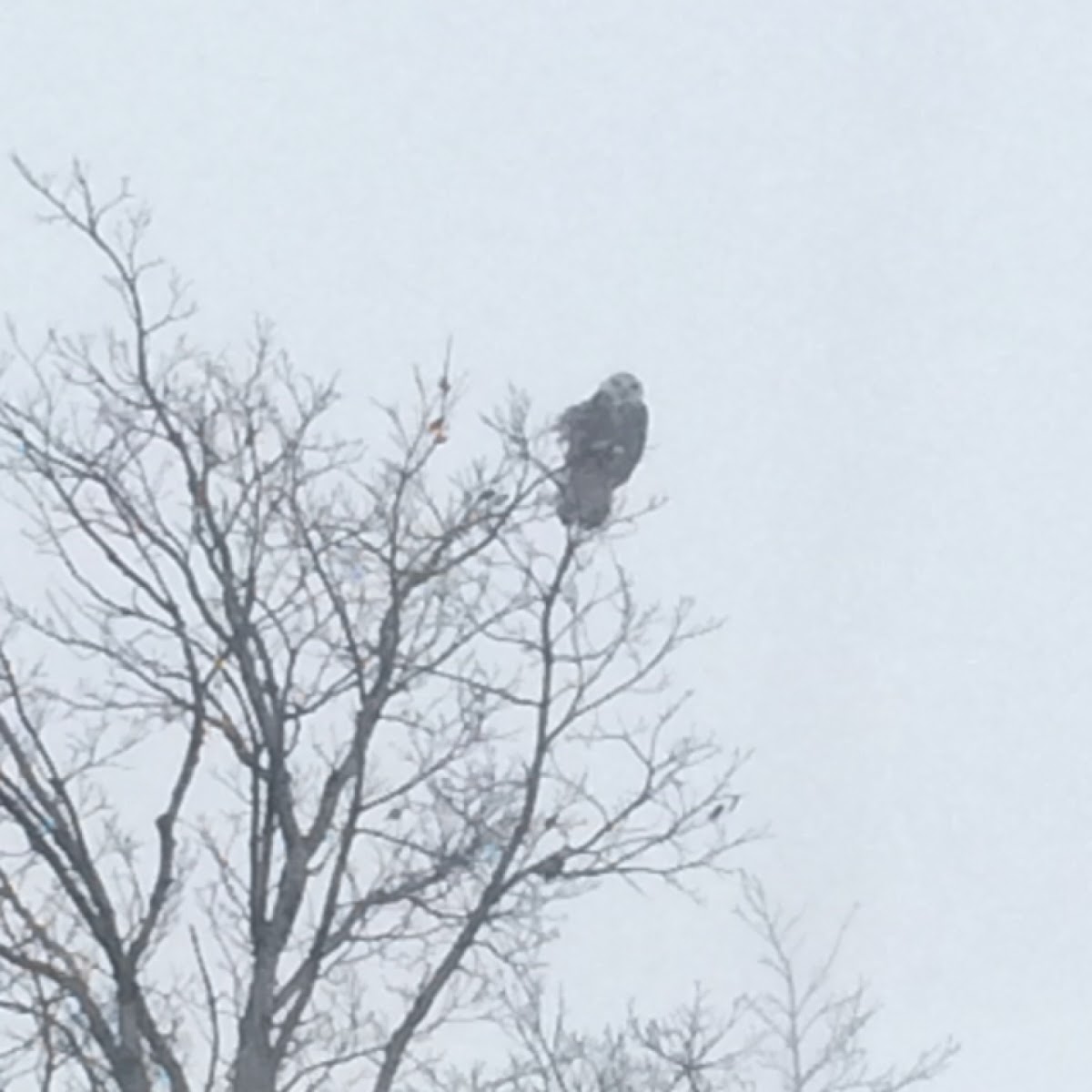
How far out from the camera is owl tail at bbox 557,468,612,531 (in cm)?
733

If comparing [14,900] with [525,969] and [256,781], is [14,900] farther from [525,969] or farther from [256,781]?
[525,969]

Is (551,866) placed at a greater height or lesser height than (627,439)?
lesser

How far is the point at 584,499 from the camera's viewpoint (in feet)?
24.1

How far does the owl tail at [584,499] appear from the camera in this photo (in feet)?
24.1

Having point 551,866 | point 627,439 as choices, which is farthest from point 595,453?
point 551,866

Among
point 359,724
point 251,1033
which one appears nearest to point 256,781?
point 359,724

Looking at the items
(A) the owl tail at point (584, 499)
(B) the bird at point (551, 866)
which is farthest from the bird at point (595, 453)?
(B) the bird at point (551, 866)

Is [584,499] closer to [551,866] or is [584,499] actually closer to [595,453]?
[595,453]

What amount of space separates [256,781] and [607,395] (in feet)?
6.24

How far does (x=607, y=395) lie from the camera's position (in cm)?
748

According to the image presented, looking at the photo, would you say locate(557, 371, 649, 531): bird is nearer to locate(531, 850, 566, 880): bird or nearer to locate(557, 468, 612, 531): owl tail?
locate(557, 468, 612, 531): owl tail

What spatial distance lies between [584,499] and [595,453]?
7.3 inches

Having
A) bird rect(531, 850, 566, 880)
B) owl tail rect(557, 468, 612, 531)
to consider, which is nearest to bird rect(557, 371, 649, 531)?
owl tail rect(557, 468, 612, 531)

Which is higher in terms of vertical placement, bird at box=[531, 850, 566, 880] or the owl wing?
the owl wing
